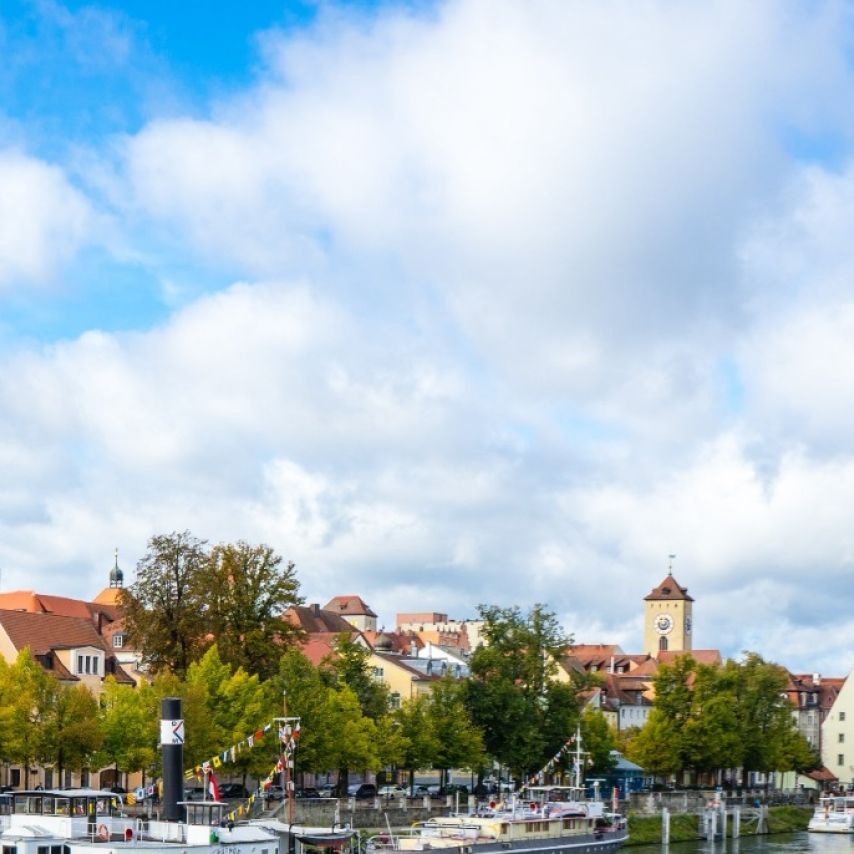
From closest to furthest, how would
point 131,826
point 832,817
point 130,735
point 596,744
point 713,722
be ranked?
point 131,826 < point 130,735 < point 596,744 < point 713,722 < point 832,817

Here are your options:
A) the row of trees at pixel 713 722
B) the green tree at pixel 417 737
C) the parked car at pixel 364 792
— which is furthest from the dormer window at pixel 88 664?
→ the row of trees at pixel 713 722

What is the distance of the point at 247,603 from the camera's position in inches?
3802

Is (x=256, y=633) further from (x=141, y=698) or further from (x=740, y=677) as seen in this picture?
(x=740, y=677)

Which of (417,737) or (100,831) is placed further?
(417,737)

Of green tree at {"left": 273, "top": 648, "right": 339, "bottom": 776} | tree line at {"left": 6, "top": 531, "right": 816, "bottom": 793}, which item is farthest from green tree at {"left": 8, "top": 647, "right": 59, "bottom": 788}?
green tree at {"left": 273, "top": 648, "right": 339, "bottom": 776}

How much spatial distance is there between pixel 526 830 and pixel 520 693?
92.1 ft

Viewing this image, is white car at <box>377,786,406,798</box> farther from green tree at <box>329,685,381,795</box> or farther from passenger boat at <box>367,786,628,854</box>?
passenger boat at <box>367,786,628,854</box>

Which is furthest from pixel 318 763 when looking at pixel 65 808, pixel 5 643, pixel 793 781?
pixel 793 781

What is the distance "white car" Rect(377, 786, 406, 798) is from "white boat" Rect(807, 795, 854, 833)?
113ft

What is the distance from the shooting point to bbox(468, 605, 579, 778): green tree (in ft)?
331

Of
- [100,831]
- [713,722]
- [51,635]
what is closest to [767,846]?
[713,722]

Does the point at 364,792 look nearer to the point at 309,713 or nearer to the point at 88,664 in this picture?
the point at 309,713

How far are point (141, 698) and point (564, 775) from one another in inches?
1733

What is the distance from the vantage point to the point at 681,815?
4213 inches
